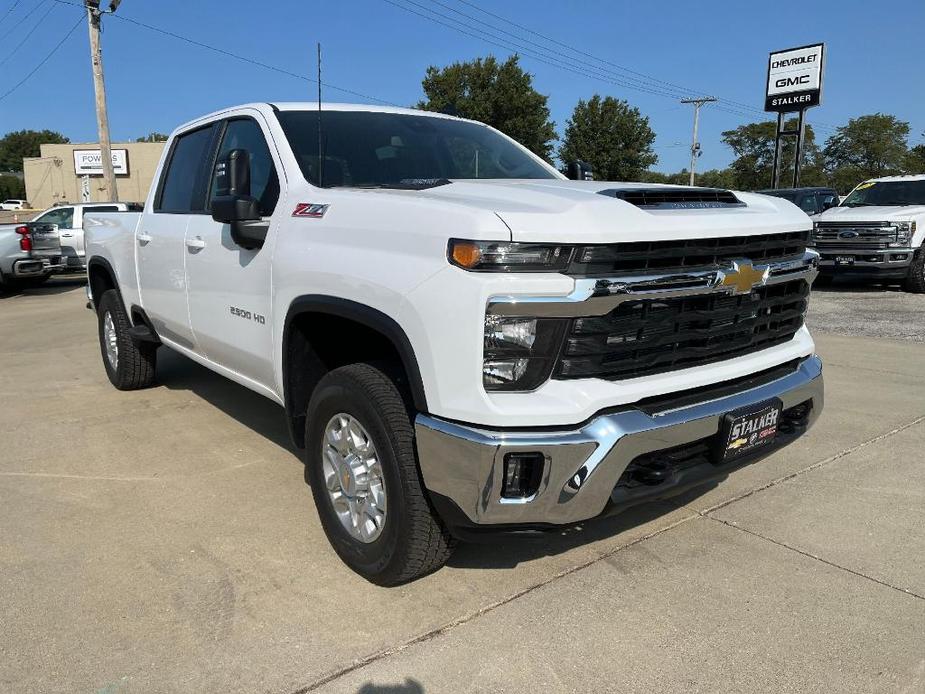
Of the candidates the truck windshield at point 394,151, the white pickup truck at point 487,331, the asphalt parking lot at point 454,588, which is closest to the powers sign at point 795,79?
the asphalt parking lot at point 454,588

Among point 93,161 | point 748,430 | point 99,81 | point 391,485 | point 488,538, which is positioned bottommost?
point 488,538

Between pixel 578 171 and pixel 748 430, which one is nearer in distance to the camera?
pixel 748 430

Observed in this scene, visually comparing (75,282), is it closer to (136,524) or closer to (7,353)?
(7,353)

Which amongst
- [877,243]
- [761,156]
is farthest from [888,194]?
[761,156]

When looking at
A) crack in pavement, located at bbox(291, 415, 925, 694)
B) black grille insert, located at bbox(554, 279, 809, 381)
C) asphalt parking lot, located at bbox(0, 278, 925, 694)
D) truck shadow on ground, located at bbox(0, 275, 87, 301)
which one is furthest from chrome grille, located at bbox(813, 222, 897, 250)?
truck shadow on ground, located at bbox(0, 275, 87, 301)

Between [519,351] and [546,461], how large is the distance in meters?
0.35

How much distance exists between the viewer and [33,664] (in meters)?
2.47

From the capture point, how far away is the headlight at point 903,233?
11.5m

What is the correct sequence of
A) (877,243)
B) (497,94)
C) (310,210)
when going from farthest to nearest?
1. (497,94)
2. (877,243)
3. (310,210)

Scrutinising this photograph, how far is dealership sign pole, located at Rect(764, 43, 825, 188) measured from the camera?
2848cm

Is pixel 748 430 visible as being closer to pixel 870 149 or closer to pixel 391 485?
pixel 391 485

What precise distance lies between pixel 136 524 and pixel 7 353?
18.2ft

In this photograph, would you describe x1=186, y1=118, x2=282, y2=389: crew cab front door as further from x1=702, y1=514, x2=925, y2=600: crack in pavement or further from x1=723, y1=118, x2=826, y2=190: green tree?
x1=723, y1=118, x2=826, y2=190: green tree

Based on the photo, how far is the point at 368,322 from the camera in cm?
265
